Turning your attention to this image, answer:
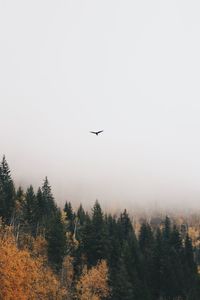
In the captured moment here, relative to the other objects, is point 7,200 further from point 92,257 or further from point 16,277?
point 16,277

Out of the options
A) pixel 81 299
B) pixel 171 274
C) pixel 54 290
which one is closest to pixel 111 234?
pixel 171 274

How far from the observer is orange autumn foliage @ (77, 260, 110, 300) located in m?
87.8

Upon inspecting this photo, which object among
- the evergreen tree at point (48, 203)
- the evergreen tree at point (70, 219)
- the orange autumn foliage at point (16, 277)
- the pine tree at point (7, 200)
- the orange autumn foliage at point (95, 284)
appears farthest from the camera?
the evergreen tree at point (48, 203)

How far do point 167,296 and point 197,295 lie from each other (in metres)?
6.81

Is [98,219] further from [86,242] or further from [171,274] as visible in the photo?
[171,274]

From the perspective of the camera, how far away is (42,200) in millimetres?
122375

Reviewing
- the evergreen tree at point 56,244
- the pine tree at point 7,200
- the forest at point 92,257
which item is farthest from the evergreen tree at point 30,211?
the evergreen tree at point 56,244

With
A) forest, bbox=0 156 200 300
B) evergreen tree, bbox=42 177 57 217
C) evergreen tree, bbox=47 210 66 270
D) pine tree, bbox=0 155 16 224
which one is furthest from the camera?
evergreen tree, bbox=42 177 57 217

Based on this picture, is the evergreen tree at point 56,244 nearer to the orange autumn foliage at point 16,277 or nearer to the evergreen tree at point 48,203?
the evergreen tree at point 48,203

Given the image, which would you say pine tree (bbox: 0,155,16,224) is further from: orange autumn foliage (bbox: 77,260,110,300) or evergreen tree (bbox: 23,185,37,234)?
orange autumn foliage (bbox: 77,260,110,300)

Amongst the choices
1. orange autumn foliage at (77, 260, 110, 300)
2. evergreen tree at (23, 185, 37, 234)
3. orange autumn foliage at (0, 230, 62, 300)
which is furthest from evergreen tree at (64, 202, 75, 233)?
orange autumn foliage at (0, 230, 62, 300)

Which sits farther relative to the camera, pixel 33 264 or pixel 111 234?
pixel 111 234

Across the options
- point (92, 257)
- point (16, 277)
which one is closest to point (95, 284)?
point (92, 257)

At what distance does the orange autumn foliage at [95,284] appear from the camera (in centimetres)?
8779
